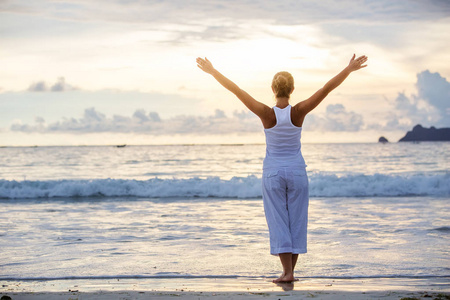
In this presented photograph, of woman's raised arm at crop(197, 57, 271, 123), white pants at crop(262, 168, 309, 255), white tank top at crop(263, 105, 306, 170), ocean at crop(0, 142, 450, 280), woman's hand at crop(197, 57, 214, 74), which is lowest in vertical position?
ocean at crop(0, 142, 450, 280)

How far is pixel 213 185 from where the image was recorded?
63.1ft

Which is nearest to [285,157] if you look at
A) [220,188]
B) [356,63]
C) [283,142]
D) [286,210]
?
[283,142]

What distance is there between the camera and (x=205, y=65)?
4.51 meters

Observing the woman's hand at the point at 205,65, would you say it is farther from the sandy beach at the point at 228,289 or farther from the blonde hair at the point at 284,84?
the sandy beach at the point at 228,289

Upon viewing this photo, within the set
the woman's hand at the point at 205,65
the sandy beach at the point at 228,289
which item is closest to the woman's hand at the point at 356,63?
the woman's hand at the point at 205,65

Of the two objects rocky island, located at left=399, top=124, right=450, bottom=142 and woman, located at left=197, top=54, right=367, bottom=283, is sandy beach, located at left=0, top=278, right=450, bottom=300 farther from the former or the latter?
rocky island, located at left=399, top=124, right=450, bottom=142

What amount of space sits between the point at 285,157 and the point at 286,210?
0.56 meters

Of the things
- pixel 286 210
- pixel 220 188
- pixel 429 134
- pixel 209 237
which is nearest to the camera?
pixel 286 210

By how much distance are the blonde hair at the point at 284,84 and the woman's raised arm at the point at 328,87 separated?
0.65 feet

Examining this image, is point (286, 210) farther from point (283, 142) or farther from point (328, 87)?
point (328, 87)

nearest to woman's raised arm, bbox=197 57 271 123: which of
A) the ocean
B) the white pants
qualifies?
the white pants

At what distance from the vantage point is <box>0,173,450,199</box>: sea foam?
1841cm

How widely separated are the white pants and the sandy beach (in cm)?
46

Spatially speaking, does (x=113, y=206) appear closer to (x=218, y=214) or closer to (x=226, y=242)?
(x=218, y=214)
